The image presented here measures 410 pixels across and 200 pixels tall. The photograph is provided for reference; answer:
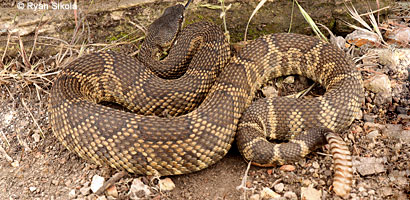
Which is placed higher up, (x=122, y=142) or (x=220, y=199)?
(x=122, y=142)

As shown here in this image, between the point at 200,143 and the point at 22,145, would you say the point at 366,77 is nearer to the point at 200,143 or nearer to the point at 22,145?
the point at 200,143

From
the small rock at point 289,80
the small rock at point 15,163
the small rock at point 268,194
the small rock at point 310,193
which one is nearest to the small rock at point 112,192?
the small rock at point 15,163

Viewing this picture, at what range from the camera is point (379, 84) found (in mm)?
5059

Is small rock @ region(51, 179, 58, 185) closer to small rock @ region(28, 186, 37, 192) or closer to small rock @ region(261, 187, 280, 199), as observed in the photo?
small rock @ region(28, 186, 37, 192)

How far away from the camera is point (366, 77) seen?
5.23m

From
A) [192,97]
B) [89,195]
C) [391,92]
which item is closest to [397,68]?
[391,92]

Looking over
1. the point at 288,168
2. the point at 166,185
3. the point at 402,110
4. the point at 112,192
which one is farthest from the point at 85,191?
the point at 402,110

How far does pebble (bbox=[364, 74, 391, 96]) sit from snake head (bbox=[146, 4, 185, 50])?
8.93ft

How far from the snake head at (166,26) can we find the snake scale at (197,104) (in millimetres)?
14

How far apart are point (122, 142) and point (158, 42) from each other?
1.91 meters

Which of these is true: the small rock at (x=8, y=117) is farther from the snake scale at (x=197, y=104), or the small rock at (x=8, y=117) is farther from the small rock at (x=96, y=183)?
the small rock at (x=96, y=183)

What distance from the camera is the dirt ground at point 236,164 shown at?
4.21 m

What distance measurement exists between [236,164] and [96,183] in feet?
5.22

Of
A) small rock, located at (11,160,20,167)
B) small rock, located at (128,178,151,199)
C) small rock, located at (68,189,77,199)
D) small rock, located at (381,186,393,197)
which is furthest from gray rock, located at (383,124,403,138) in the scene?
small rock, located at (11,160,20,167)
